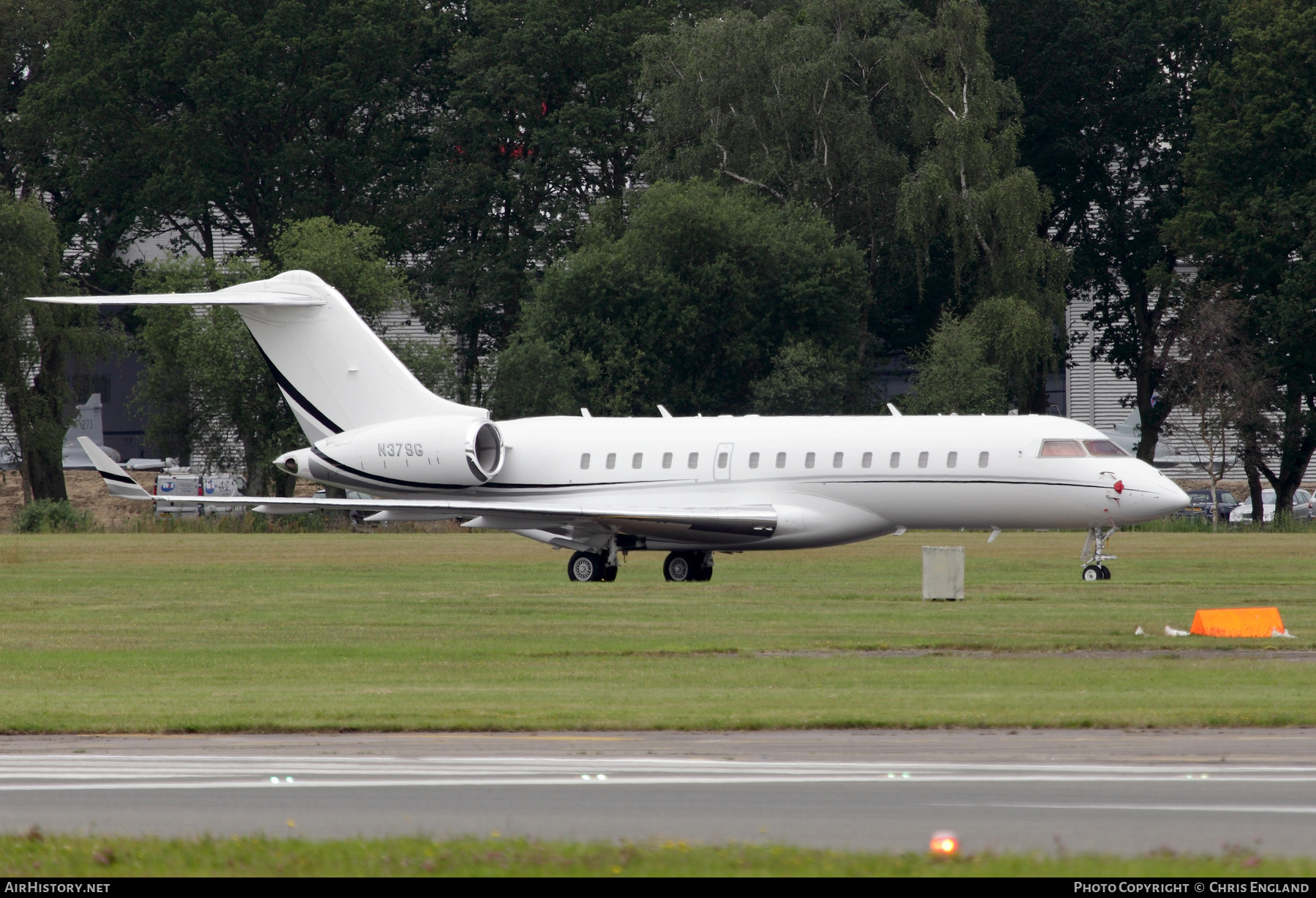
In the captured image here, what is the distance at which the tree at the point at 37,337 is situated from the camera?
210 ft

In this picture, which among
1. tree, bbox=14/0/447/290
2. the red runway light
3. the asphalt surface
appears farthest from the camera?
tree, bbox=14/0/447/290

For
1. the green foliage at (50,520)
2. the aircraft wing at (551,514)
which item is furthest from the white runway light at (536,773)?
the green foliage at (50,520)

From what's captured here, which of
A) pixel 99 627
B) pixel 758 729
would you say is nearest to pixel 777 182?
pixel 99 627

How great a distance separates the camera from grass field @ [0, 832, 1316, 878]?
7828 mm

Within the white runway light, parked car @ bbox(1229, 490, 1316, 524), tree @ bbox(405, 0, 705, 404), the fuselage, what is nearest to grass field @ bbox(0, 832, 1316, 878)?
the white runway light

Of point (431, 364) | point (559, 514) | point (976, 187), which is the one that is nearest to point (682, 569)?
point (559, 514)

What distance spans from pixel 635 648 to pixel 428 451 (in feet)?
50.3

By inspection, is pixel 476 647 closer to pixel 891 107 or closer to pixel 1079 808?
pixel 1079 808

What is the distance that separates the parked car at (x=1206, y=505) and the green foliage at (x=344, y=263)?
28.3 metres

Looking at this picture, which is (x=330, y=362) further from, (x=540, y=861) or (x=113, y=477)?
(x=540, y=861)

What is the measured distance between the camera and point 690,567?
116 ft

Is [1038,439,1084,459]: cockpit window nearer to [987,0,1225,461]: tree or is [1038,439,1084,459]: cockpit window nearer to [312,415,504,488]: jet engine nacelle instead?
[312,415,504,488]: jet engine nacelle

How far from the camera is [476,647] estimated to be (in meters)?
21.8

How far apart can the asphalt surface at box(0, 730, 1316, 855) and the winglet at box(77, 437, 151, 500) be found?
17608 millimetres
